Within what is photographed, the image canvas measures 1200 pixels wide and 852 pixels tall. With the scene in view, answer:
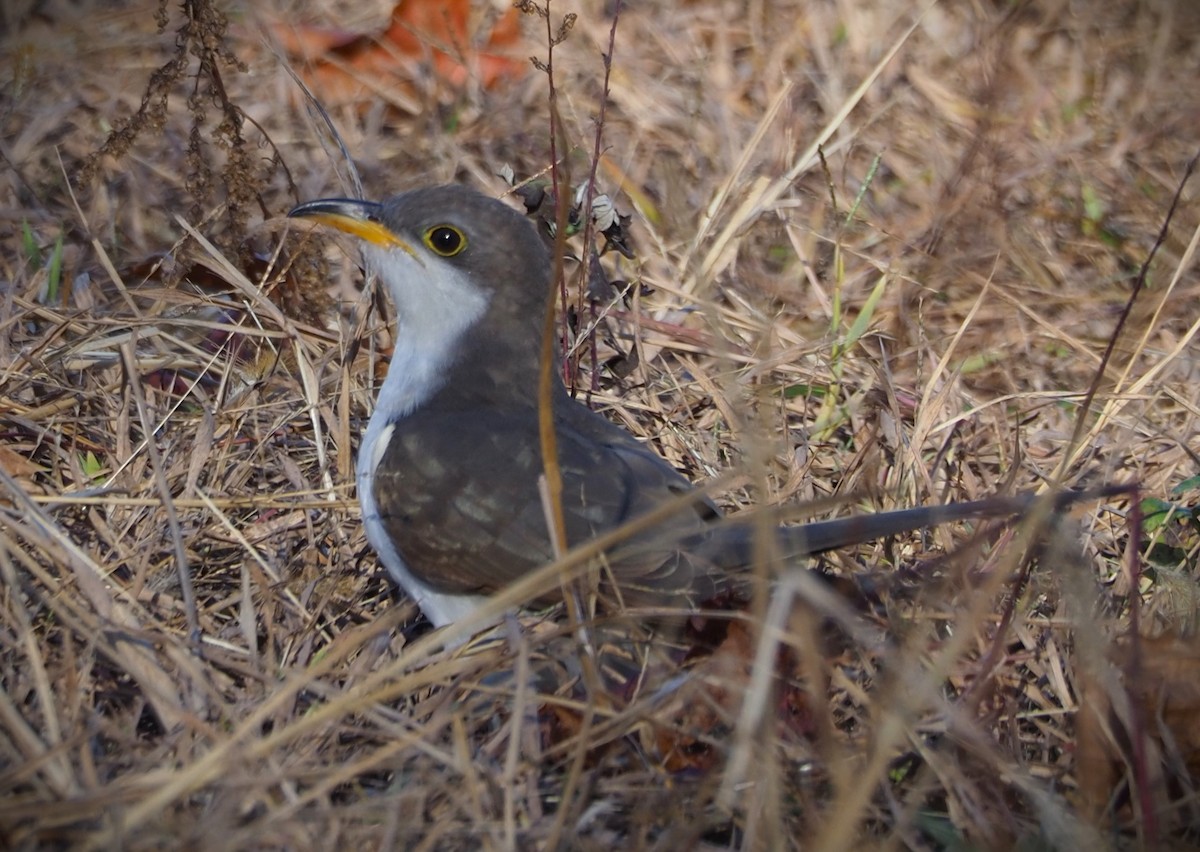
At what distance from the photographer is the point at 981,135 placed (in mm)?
4809

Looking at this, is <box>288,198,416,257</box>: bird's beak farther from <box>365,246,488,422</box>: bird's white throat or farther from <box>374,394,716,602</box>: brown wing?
<box>374,394,716,602</box>: brown wing

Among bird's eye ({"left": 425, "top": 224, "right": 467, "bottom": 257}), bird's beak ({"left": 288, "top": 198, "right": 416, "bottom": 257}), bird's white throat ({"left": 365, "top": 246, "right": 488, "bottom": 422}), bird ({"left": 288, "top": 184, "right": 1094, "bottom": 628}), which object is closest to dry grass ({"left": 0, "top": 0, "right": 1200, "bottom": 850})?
bird ({"left": 288, "top": 184, "right": 1094, "bottom": 628})

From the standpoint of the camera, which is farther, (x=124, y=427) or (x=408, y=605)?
(x=124, y=427)

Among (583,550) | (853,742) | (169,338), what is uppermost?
(583,550)

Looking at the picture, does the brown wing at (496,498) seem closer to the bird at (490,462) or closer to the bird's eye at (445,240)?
the bird at (490,462)

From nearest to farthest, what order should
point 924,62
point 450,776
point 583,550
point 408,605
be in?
point 583,550 → point 450,776 → point 408,605 → point 924,62

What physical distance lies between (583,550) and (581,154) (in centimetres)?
389

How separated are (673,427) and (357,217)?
4.30ft

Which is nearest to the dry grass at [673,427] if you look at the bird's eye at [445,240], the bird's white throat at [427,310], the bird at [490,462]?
the bird at [490,462]

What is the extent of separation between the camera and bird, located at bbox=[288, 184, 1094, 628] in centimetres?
334

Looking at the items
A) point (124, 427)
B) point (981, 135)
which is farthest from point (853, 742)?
point (981, 135)

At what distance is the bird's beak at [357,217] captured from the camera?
400 cm

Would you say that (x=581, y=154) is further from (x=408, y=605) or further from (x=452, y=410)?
(x=408, y=605)

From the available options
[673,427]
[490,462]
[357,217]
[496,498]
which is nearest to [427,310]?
[357,217]
